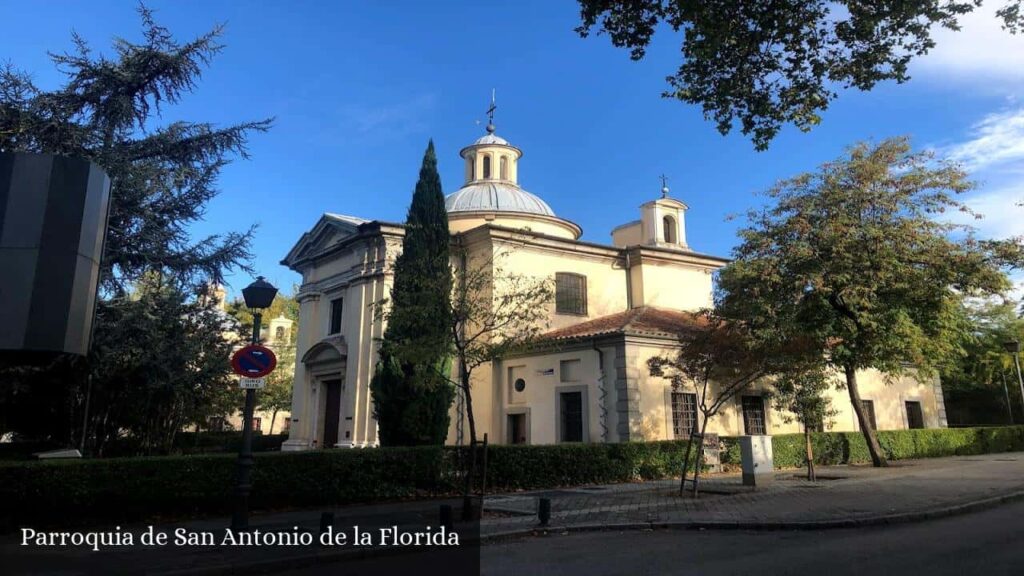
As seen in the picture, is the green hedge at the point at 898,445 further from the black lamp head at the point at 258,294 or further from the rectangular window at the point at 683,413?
the black lamp head at the point at 258,294

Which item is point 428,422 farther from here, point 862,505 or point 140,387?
point 862,505

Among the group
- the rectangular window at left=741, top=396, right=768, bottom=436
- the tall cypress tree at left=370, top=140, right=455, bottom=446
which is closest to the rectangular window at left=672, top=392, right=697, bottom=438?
the rectangular window at left=741, top=396, right=768, bottom=436

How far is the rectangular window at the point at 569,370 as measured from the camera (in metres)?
20.1

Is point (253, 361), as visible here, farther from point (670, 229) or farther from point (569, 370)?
point (670, 229)

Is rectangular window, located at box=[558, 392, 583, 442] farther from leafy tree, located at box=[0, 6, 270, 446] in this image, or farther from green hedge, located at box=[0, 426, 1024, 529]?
leafy tree, located at box=[0, 6, 270, 446]

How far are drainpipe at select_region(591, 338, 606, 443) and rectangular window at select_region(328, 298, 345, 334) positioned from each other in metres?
10.8

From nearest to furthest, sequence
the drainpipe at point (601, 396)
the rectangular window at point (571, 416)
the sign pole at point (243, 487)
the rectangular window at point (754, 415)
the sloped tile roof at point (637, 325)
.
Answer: the sign pole at point (243, 487) < the drainpipe at point (601, 396) < the sloped tile roof at point (637, 325) < the rectangular window at point (571, 416) < the rectangular window at point (754, 415)

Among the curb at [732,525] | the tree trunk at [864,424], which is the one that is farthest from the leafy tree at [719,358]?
the tree trunk at [864,424]

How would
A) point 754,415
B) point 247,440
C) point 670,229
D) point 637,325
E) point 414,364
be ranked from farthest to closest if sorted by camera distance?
point 670,229 < point 754,415 < point 637,325 < point 414,364 < point 247,440

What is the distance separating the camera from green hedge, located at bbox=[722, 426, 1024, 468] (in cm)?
2044

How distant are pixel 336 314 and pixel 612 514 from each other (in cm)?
1692

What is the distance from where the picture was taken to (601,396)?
19219 mm

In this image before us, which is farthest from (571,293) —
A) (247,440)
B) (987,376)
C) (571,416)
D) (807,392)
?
(987,376)

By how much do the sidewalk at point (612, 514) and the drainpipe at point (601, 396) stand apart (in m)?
2.63
